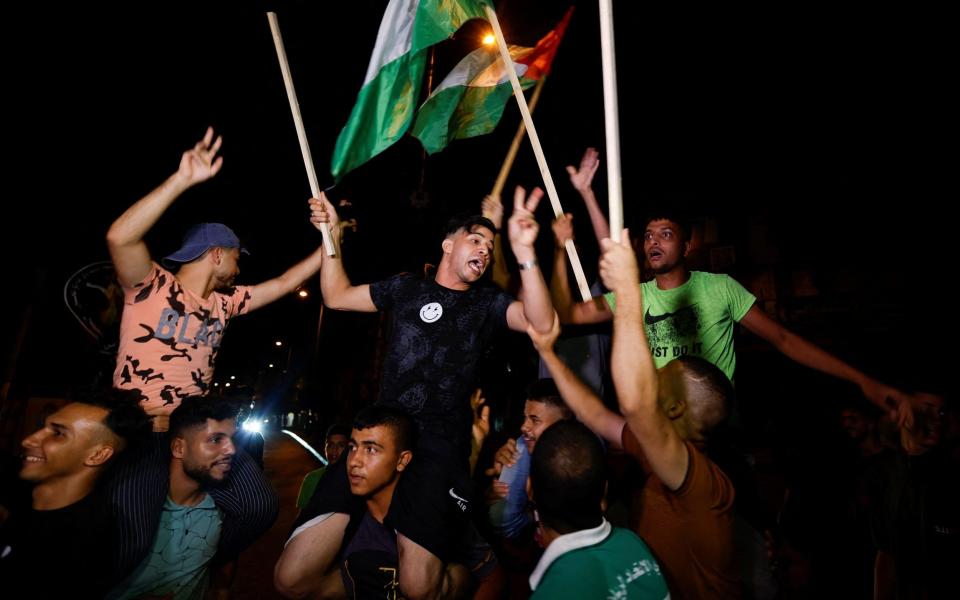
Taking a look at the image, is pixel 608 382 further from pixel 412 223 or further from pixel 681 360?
pixel 412 223

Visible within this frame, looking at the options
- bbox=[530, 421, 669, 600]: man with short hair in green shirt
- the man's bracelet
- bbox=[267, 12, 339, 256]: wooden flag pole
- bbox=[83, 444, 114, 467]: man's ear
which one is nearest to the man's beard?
bbox=[83, 444, 114, 467]: man's ear

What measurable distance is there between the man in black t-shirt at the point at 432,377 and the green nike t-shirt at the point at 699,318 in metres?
1.33

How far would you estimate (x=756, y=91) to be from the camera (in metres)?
7.23

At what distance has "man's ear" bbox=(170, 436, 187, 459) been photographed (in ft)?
9.48

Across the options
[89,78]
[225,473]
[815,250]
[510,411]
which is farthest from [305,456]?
[815,250]

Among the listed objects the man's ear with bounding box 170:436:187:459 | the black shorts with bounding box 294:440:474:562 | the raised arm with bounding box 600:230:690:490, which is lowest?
the black shorts with bounding box 294:440:474:562

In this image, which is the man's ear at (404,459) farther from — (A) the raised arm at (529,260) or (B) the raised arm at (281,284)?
(B) the raised arm at (281,284)

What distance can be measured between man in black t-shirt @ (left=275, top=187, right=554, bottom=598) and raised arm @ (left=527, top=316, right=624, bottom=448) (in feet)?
0.29

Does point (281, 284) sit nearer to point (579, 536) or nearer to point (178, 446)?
point (178, 446)

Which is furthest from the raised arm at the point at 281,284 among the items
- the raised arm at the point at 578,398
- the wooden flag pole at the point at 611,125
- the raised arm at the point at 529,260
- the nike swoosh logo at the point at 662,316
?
the nike swoosh logo at the point at 662,316

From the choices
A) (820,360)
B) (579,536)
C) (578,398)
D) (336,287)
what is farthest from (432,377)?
(820,360)

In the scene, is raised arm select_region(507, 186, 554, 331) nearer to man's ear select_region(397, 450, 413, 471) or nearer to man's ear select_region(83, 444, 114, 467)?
man's ear select_region(397, 450, 413, 471)

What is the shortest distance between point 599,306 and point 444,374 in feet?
4.72

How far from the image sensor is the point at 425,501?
261 centimetres
